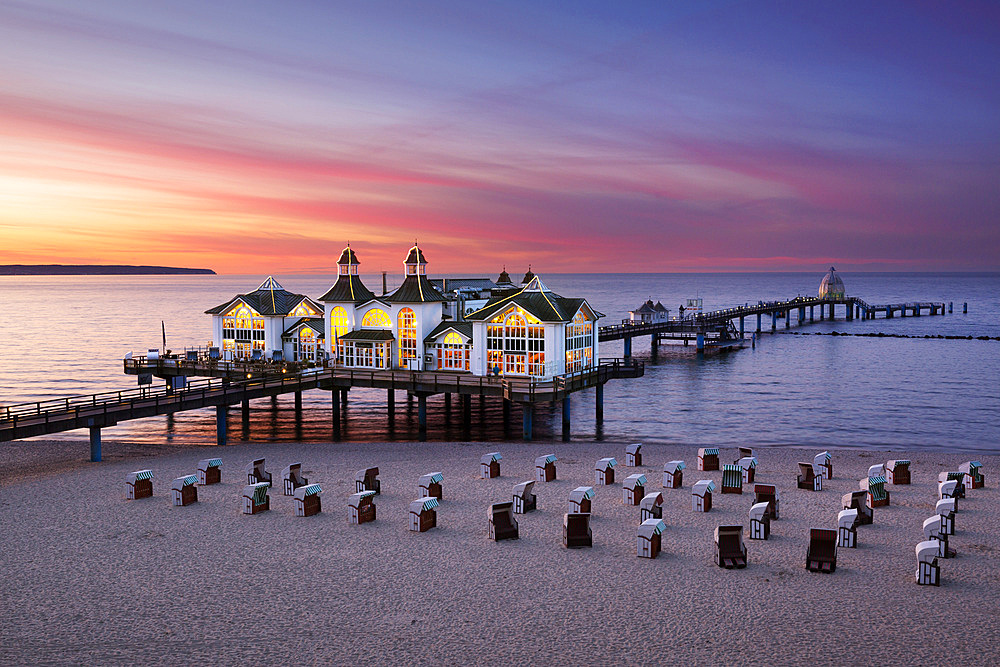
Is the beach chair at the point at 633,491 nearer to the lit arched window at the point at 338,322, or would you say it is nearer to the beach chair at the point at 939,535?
the beach chair at the point at 939,535

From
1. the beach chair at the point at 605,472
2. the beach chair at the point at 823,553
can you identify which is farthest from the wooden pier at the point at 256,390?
the beach chair at the point at 823,553

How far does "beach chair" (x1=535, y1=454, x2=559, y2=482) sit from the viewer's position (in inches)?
1141

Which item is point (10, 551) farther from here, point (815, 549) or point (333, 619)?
point (815, 549)

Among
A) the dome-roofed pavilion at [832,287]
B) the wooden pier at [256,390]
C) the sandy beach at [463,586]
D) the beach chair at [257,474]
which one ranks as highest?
the dome-roofed pavilion at [832,287]

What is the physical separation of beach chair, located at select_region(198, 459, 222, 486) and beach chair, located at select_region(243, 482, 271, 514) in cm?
442

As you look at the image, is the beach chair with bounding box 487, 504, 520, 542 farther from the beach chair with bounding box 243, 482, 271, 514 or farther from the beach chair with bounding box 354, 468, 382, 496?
the beach chair with bounding box 243, 482, 271, 514

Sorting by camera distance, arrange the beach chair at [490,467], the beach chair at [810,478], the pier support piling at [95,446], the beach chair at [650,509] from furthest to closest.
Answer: the pier support piling at [95,446] → the beach chair at [490,467] → the beach chair at [810,478] → the beach chair at [650,509]

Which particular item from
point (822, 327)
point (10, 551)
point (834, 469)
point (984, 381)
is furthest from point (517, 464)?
point (822, 327)

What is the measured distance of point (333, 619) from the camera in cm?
1667

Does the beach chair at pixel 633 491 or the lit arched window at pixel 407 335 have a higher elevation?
the lit arched window at pixel 407 335

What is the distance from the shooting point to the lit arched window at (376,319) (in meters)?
47.2

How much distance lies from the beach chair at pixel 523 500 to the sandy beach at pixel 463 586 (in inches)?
28.0

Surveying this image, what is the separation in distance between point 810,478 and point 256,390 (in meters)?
27.1

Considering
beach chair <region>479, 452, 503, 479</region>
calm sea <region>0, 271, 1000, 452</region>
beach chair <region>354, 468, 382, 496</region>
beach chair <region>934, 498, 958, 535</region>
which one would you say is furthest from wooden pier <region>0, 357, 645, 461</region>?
beach chair <region>934, 498, 958, 535</region>
